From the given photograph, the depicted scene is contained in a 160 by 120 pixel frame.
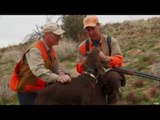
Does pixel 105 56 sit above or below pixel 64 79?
above

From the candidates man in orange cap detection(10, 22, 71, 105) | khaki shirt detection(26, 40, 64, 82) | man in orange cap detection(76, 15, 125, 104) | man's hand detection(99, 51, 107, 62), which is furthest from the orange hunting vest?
man's hand detection(99, 51, 107, 62)

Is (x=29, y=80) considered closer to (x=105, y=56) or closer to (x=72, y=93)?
(x=72, y=93)

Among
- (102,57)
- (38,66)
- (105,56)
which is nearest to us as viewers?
(38,66)

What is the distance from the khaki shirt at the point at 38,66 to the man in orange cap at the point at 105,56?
530 millimetres

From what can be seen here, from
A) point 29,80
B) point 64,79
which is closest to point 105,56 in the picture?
point 64,79

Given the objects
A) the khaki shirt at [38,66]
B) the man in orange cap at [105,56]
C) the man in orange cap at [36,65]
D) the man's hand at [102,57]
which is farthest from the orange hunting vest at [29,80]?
the man's hand at [102,57]

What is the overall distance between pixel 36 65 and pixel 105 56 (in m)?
0.98

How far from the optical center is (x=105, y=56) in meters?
6.62

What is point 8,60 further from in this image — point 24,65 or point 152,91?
point 24,65

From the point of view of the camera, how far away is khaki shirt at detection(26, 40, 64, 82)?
6219mm

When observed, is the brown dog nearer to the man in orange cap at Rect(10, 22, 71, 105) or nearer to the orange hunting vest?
the man in orange cap at Rect(10, 22, 71, 105)

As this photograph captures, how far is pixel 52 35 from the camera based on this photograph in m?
6.52
